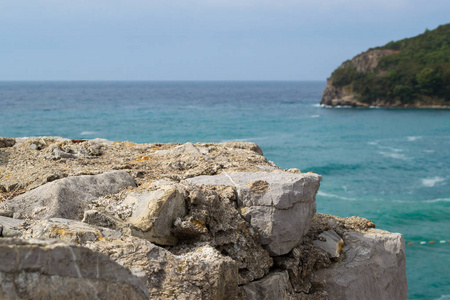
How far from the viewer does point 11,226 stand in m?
4.45

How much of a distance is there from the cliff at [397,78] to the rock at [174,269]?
86.2 meters

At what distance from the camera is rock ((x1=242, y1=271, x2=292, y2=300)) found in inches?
198

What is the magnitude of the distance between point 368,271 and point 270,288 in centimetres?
180

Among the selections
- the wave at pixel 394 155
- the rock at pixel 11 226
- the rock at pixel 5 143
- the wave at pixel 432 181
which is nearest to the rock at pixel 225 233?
the rock at pixel 11 226

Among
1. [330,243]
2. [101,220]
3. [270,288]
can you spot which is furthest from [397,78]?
[101,220]

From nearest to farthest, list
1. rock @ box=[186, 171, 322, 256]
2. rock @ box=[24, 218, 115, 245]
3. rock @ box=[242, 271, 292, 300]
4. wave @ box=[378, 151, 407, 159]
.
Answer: rock @ box=[24, 218, 115, 245] < rock @ box=[242, 271, 292, 300] < rock @ box=[186, 171, 322, 256] < wave @ box=[378, 151, 407, 159]

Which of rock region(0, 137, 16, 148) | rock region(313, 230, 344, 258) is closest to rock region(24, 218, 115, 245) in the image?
rock region(313, 230, 344, 258)

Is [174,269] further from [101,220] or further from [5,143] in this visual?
[5,143]

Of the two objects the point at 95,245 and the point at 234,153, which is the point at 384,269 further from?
the point at 95,245

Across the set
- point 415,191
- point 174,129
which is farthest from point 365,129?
point 415,191

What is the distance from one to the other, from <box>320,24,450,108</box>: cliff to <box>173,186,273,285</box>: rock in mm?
85086

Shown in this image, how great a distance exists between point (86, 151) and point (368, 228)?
4903mm

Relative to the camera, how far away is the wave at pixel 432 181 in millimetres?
27031

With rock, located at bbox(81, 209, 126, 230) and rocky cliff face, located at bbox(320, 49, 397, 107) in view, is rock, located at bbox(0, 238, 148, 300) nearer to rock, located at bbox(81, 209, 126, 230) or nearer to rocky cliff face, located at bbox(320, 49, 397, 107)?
rock, located at bbox(81, 209, 126, 230)
